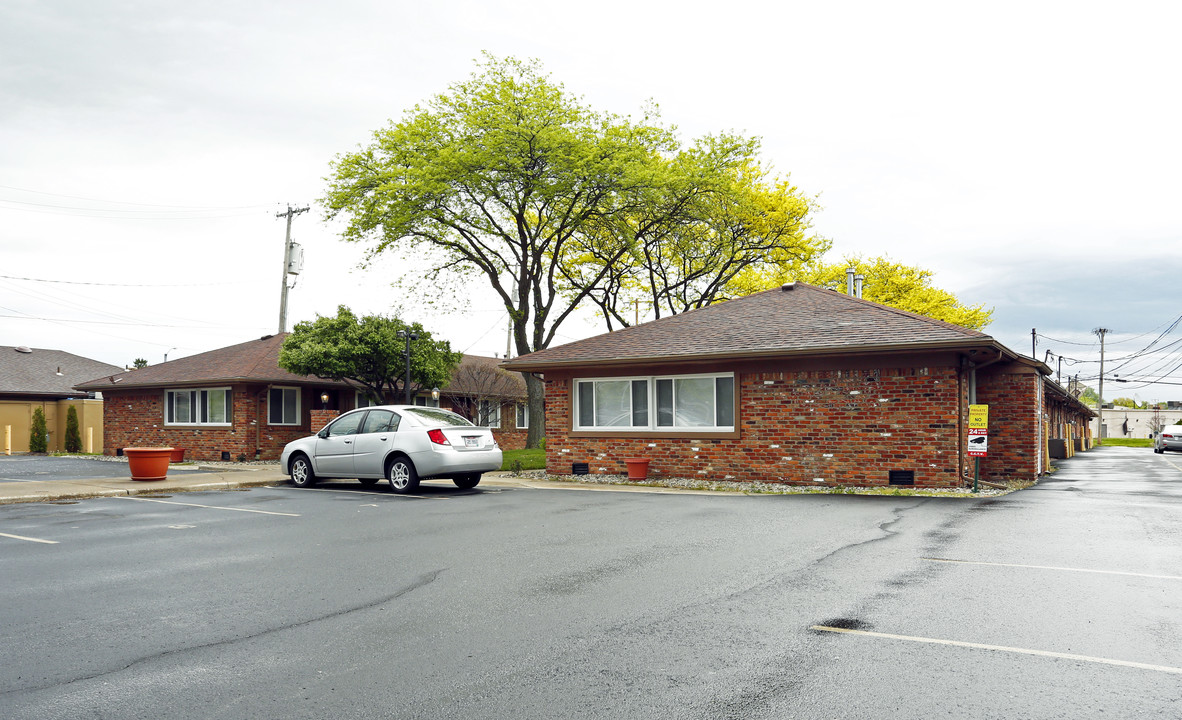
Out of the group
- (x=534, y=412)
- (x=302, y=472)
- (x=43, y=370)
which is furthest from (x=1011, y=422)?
(x=43, y=370)

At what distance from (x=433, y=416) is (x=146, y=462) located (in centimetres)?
604

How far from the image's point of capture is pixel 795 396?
54.6ft

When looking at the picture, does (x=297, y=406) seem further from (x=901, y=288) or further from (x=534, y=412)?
(x=901, y=288)

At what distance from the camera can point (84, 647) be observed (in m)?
5.17

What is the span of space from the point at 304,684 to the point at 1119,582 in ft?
21.3

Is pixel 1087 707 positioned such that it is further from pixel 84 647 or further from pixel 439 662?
pixel 84 647

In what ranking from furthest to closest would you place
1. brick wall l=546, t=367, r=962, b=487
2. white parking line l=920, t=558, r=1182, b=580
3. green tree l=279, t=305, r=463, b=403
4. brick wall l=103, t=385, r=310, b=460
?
brick wall l=103, t=385, r=310, b=460, green tree l=279, t=305, r=463, b=403, brick wall l=546, t=367, r=962, b=487, white parking line l=920, t=558, r=1182, b=580

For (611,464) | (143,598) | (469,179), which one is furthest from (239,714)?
(469,179)

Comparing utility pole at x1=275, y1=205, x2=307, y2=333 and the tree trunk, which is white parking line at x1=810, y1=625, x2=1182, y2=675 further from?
utility pole at x1=275, y1=205, x2=307, y2=333

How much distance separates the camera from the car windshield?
15102 mm

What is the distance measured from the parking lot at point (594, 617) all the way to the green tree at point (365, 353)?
1387cm

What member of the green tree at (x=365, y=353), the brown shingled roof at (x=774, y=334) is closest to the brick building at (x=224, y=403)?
the green tree at (x=365, y=353)

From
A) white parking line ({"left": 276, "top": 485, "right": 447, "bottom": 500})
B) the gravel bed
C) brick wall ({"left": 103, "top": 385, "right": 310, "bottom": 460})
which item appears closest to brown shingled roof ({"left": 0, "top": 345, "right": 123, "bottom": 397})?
brick wall ({"left": 103, "top": 385, "right": 310, "bottom": 460})

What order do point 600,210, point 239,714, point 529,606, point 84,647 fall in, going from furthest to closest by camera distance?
1. point 600,210
2. point 529,606
3. point 84,647
4. point 239,714
